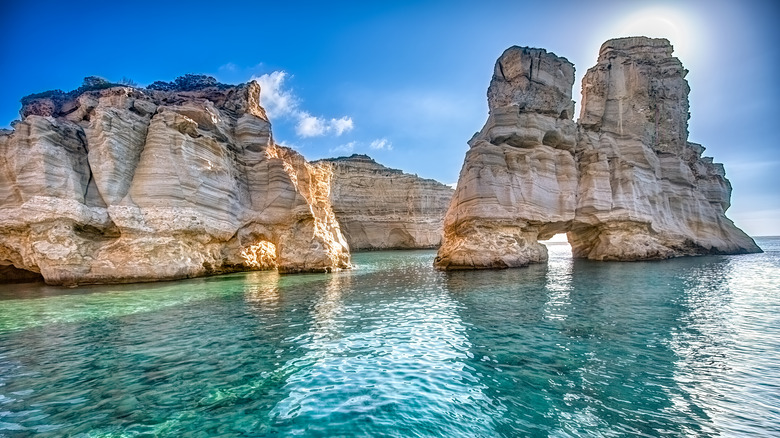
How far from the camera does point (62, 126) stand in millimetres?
20797

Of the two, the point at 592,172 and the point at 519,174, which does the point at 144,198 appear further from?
the point at 592,172

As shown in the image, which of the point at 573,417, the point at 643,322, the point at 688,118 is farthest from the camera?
the point at 688,118

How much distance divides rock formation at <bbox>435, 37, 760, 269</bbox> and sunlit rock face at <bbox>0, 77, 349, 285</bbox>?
1224 centimetres

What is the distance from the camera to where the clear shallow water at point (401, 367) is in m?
4.82

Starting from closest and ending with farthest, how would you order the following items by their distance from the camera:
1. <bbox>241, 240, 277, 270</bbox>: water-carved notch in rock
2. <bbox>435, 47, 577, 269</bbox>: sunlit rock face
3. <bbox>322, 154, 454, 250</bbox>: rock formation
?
<bbox>435, 47, 577, 269</bbox>: sunlit rock face
<bbox>241, 240, 277, 270</bbox>: water-carved notch in rock
<bbox>322, 154, 454, 250</bbox>: rock formation

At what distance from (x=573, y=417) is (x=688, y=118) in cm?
4583

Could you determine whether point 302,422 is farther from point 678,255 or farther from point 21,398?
point 678,255

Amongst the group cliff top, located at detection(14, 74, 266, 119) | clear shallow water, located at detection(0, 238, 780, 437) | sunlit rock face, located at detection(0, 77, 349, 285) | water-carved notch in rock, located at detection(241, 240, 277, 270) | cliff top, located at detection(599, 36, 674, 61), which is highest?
cliff top, located at detection(599, 36, 674, 61)

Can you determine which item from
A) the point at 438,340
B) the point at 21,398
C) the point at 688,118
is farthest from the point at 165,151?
the point at 688,118

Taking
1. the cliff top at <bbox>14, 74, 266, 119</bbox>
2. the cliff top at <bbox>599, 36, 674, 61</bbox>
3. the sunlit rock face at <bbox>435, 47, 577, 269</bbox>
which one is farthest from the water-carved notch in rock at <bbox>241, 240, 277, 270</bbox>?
the cliff top at <bbox>599, 36, 674, 61</bbox>

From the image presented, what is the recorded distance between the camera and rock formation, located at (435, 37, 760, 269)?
25.5 metres

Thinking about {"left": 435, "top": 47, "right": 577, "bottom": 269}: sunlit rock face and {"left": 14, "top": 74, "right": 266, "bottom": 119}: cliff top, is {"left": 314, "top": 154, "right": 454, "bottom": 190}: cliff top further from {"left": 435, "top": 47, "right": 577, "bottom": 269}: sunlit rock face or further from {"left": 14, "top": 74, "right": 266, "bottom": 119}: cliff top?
{"left": 435, "top": 47, "right": 577, "bottom": 269}: sunlit rock face

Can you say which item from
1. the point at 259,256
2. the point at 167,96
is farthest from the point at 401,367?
the point at 167,96

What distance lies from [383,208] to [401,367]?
6086cm
